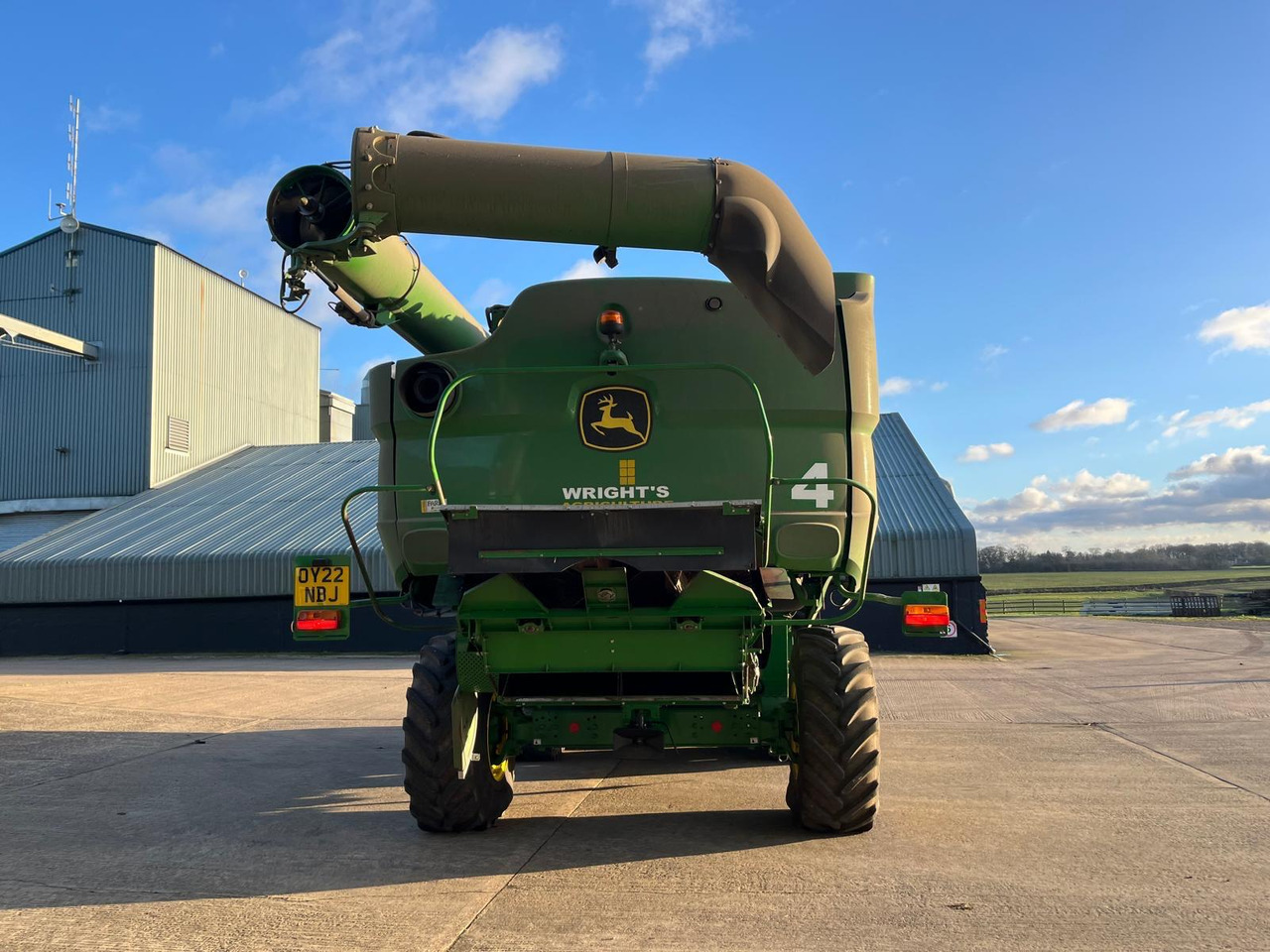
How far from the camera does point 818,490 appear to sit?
5.01m

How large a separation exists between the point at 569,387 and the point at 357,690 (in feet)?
34.6

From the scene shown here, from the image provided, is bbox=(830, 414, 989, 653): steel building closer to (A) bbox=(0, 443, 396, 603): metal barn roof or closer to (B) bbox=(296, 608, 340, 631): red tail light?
(A) bbox=(0, 443, 396, 603): metal barn roof

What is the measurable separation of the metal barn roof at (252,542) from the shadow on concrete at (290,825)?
13.3m

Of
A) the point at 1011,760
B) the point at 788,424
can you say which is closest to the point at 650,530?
the point at 788,424

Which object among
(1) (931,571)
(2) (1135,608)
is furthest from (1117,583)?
→ (1) (931,571)

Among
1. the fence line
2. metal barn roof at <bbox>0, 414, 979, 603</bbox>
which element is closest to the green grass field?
the fence line

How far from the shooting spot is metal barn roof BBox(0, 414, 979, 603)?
66.5ft

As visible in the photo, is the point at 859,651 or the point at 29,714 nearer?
the point at 859,651

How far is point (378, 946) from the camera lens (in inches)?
145

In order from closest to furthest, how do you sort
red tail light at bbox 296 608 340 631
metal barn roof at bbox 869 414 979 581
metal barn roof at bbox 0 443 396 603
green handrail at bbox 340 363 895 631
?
green handrail at bbox 340 363 895 631, red tail light at bbox 296 608 340 631, metal barn roof at bbox 869 414 979 581, metal barn roof at bbox 0 443 396 603

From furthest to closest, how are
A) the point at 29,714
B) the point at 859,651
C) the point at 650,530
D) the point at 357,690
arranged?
the point at 357,690, the point at 29,714, the point at 859,651, the point at 650,530

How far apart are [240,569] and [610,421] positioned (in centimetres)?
1977

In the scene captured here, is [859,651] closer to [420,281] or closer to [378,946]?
[378,946]

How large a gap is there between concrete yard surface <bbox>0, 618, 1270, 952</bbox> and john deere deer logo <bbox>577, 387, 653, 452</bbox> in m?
2.23
